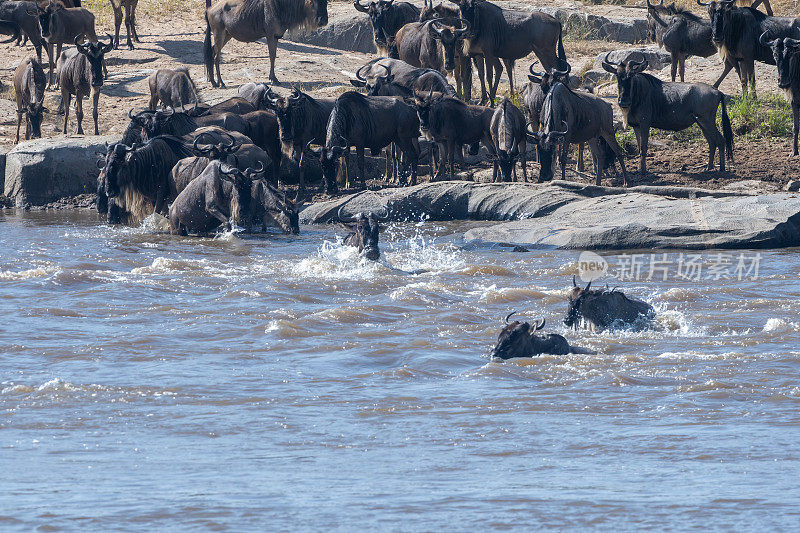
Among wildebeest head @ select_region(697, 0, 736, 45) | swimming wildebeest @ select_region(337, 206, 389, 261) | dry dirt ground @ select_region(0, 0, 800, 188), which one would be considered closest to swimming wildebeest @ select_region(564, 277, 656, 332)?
swimming wildebeest @ select_region(337, 206, 389, 261)

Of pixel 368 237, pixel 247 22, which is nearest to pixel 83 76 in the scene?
pixel 247 22

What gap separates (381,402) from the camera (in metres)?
6.89

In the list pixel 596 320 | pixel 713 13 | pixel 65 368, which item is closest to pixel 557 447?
pixel 596 320

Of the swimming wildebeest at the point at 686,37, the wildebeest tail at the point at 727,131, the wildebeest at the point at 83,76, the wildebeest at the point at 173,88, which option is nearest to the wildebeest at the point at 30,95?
the wildebeest at the point at 83,76

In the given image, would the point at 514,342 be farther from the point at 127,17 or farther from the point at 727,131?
the point at 127,17

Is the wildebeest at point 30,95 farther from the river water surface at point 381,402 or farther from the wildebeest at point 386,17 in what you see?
the river water surface at point 381,402

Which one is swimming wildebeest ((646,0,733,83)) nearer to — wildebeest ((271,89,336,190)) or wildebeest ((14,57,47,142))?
wildebeest ((271,89,336,190))

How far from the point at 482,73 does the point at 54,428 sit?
518 inches

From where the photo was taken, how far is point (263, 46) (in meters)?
23.2

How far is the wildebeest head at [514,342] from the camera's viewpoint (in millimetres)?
7590

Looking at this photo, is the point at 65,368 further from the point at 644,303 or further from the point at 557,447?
the point at 644,303

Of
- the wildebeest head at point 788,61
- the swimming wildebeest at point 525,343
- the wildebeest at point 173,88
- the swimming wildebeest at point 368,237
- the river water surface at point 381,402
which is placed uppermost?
the wildebeest head at point 788,61

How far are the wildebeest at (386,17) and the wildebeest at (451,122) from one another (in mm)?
4643

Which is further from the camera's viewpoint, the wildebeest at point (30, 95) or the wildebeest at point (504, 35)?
the wildebeest at point (504, 35)
